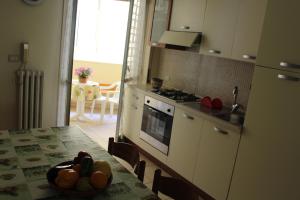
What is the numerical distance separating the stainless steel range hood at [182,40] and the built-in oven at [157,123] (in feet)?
2.20

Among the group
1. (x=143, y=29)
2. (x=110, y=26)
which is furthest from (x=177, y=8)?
(x=110, y=26)

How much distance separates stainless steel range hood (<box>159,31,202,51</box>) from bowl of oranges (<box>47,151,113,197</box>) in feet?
6.32

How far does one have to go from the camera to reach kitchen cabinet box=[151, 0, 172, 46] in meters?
3.44

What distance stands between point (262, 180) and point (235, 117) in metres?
0.55

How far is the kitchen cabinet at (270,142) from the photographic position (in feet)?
6.58

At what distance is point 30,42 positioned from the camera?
328 centimetres

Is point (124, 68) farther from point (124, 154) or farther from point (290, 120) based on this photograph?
point (290, 120)

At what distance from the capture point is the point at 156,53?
4000 mm

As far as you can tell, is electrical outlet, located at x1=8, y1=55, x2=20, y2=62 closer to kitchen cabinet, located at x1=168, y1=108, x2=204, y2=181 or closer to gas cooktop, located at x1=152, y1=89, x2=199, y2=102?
gas cooktop, located at x1=152, y1=89, x2=199, y2=102

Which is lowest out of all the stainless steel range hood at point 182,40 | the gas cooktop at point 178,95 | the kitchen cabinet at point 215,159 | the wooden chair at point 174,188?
the kitchen cabinet at point 215,159

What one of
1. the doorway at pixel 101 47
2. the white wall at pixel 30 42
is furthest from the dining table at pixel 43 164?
the doorway at pixel 101 47

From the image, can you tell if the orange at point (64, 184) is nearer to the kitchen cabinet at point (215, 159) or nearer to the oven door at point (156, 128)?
the kitchen cabinet at point (215, 159)

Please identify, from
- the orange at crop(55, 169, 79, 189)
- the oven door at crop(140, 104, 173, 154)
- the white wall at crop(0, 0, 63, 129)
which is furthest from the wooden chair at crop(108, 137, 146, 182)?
the white wall at crop(0, 0, 63, 129)

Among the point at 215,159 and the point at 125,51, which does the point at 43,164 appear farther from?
the point at 125,51
